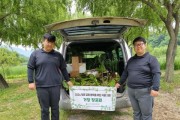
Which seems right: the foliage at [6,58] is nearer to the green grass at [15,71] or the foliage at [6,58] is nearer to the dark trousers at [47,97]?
the green grass at [15,71]

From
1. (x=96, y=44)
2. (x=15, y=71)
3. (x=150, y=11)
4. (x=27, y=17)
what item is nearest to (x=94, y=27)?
(x=96, y=44)

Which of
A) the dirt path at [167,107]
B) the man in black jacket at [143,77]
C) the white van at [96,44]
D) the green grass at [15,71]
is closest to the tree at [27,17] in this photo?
the white van at [96,44]

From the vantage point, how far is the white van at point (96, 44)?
5430mm

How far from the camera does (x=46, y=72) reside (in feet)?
→ 17.3

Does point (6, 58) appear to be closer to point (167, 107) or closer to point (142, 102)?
point (167, 107)

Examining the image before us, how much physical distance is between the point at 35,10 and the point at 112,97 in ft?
30.9

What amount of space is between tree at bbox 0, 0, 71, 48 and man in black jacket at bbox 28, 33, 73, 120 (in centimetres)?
781

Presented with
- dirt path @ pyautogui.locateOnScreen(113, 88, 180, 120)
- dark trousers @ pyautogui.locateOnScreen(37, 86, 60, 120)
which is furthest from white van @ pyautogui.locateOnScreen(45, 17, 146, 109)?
dirt path @ pyautogui.locateOnScreen(113, 88, 180, 120)

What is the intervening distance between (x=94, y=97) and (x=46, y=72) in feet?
3.07

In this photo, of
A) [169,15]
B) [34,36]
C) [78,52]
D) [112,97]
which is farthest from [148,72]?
[34,36]

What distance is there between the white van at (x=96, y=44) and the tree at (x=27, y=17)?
6307 mm

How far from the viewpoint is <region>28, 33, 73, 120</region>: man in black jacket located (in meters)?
5.26

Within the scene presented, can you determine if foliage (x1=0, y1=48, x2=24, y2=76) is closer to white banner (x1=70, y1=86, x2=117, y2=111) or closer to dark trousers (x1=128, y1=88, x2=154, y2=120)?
white banner (x1=70, y1=86, x2=117, y2=111)

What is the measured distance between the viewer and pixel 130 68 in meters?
5.15
